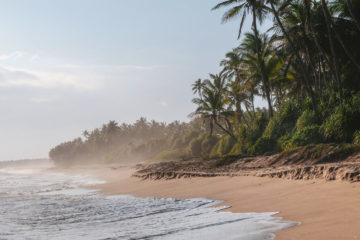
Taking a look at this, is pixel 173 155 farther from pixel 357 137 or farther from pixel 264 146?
pixel 357 137

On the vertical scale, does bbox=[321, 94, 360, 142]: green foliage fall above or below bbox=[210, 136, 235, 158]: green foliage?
above

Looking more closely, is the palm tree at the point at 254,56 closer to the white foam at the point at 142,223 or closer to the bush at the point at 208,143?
the bush at the point at 208,143

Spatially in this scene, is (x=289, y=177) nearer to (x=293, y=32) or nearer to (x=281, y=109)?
(x=281, y=109)

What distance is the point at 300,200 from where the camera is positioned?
220 inches

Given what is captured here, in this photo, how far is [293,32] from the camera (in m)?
21.3

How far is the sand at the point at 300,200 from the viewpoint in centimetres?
366


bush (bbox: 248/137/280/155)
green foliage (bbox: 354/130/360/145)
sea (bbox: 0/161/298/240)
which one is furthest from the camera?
bush (bbox: 248/137/280/155)

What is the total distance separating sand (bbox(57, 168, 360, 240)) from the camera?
366cm

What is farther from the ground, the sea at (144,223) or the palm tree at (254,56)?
the palm tree at (254,56)

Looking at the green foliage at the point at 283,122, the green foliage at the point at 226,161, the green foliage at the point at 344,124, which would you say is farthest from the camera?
the green foliage at the point at 283,122

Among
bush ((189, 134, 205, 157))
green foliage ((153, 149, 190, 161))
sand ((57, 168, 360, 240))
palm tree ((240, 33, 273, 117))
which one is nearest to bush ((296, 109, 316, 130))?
sand ((57, 168, 360, 240))

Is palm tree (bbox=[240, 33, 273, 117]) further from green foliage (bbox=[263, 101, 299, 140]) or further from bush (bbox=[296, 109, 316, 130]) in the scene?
bush (bbox=[296, 109, 316, 130])

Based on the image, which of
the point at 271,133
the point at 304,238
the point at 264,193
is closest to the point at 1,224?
the point at 264,193

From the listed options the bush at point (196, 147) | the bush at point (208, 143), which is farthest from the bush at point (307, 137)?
the bush at point (196, 147)
